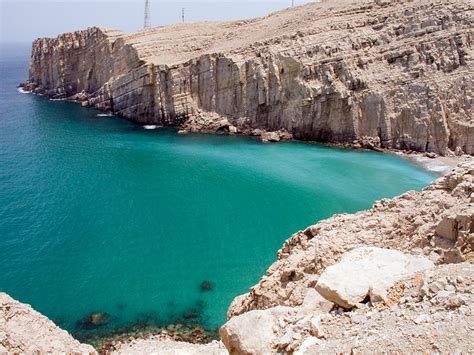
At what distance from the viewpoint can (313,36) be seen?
199ft

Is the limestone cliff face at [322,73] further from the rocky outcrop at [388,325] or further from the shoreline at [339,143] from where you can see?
the rocky outcrop at [388,325]

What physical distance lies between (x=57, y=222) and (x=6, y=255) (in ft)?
18.5

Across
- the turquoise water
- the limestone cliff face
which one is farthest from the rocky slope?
the limestone cliff face

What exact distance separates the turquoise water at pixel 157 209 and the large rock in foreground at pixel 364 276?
1576 centimetres

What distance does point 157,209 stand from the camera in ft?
126

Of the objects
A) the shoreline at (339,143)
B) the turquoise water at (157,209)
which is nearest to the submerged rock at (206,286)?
the turquoise water at (157,209)

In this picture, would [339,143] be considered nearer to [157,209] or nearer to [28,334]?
[157,209]

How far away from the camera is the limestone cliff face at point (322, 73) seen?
5284 centimetres

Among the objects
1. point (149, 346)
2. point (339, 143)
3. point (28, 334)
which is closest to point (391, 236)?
point (28, 334)

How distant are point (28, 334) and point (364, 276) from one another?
36.0ft

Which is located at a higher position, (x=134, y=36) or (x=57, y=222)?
(x=134, y=36)

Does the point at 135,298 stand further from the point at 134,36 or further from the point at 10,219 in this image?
the point at 134,36

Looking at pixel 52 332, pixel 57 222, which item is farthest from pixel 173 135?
pixel 52 332

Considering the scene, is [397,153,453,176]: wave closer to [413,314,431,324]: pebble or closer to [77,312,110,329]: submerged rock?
[77,312,110,329]: submerged rock
